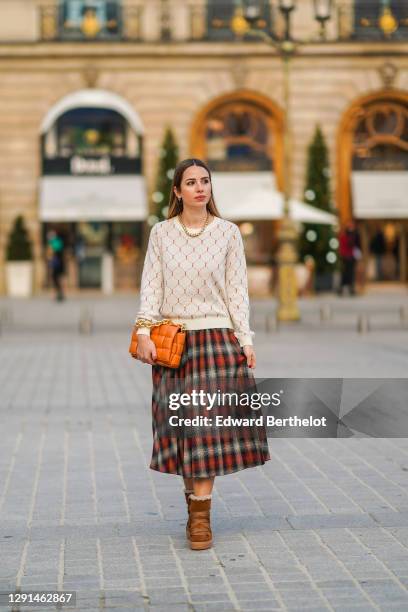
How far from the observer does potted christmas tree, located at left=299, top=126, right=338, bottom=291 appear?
34.6 meters

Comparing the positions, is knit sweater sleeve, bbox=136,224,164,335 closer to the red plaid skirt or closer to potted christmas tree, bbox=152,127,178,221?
the red plaid skirt

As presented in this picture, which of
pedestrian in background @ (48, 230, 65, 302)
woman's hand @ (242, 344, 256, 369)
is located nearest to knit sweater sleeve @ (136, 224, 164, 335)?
woman's hand @ (242, 344, 256, 369)

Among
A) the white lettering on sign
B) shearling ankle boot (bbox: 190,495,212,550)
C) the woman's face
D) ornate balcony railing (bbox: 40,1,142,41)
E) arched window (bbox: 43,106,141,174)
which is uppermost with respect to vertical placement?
ornate balcony railing (bbox: 40,1,142,41)

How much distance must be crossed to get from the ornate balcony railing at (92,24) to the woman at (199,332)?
30141 mm

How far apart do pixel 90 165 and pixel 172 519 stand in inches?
1150

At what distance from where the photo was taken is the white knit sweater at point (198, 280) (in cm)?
625

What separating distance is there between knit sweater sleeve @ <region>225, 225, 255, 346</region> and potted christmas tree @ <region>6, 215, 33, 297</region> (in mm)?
28900

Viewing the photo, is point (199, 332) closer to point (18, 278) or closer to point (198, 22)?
point (18, 278)

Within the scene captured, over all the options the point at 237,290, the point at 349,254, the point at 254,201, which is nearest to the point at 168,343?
the point at 237,290

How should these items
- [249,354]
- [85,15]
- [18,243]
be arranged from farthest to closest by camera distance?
1. [85,15]
2. [18,243]
3. [249,354]

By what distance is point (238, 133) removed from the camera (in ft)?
119

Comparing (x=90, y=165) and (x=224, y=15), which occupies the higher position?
(x=224, y=15)

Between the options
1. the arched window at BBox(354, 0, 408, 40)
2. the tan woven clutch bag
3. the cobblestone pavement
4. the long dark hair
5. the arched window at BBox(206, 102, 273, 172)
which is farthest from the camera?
the arched window at BBox(206, 102, 273, 172)

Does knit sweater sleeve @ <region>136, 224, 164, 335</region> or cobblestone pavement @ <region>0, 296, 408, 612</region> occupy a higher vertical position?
knit sweater sleeve @ <region>136, 224, 164, 335</region>
